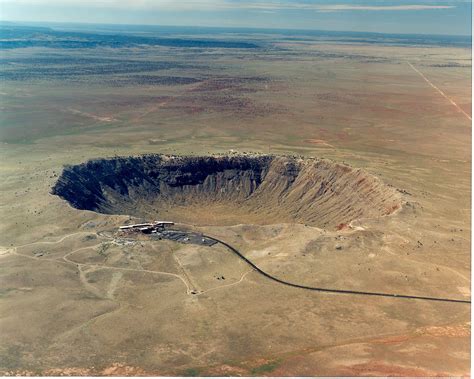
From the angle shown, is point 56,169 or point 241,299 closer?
point 241,299

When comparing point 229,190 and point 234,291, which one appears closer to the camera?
point 234,291

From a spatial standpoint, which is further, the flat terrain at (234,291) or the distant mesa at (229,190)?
the distant mesa at (229,190)

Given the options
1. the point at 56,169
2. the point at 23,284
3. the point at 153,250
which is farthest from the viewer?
the point at 56,169

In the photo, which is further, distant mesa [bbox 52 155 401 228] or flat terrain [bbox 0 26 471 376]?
distant mesa [bbox 52 155 401 228]

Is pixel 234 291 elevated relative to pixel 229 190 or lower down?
elevated

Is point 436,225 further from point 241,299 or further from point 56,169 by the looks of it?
point 56,169

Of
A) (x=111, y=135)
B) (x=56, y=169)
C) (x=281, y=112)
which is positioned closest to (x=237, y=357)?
(x=56, y=169)

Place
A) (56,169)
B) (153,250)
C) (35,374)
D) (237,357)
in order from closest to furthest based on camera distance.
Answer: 1. (35,374)
2. (237,357)
3. (153,250)
4. (56,169)
